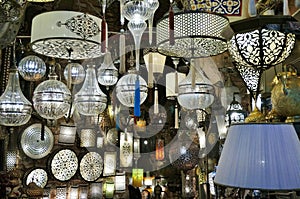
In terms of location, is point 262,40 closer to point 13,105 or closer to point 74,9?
point 13,105

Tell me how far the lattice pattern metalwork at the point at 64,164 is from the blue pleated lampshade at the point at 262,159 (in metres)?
4.94

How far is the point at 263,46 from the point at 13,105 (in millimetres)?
2141

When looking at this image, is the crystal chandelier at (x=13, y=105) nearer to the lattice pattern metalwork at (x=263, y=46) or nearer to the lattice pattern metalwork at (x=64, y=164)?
the lattice pattern metalwork at (x=263, y=46)

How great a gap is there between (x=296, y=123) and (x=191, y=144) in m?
3.77

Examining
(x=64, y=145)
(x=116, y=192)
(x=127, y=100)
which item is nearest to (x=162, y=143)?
(x=116, y=192)

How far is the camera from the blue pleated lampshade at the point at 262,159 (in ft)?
3.48

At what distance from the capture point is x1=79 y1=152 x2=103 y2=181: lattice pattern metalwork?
625cm

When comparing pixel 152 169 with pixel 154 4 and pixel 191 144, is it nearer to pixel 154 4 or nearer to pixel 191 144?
pixel 191 144

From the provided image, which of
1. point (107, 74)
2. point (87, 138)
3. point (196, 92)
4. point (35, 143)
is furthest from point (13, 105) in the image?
point (87, 138)

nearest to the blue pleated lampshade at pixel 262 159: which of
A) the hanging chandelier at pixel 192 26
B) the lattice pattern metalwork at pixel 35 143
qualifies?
the hanging chandelier at pixel 192 26

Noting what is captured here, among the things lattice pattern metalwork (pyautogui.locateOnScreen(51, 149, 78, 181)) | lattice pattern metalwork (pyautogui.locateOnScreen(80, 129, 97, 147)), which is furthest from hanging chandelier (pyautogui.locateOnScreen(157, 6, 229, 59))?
lattice pattern metalwork (pyautogui.locateOnScreen(80, 129, 97, 147))

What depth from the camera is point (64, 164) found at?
19.4 feet

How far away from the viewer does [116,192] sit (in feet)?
24.2

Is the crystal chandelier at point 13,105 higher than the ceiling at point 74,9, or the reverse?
the ceiling at point 74,9
